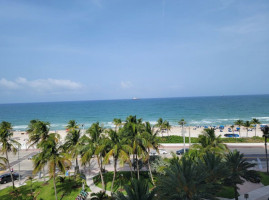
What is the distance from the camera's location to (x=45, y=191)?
2470 centimetres

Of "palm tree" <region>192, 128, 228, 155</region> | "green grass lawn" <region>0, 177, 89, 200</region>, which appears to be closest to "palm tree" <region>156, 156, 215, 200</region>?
"palm tree" <region>192, 128, 228, 155</region>

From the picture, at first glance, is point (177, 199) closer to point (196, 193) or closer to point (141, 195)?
point (196, 193)

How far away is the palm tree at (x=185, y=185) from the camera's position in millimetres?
12688

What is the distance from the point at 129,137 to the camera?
72.4 feet

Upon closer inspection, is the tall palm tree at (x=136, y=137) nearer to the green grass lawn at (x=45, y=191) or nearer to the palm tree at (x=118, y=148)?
the palm tree at (x=118, y=148)

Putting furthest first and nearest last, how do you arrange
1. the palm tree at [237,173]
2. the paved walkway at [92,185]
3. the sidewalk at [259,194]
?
the paved walkway at [92,185], the sidewalk at [259,194], the palm tree at [237,173]

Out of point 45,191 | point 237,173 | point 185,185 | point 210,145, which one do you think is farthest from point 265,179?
point 45,191

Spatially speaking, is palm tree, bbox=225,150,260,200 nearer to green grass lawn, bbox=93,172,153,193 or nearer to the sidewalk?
the sidewalk

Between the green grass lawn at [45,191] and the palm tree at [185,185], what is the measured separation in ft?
50.3

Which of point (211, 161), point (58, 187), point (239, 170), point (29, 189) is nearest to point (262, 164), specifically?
point (239, 170)

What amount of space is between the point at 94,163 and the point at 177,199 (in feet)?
89.9

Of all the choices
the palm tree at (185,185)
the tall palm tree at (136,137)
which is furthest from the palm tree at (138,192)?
the tall palm tree at (136,137)

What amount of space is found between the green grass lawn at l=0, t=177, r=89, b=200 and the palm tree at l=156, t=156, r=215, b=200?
15.3 m

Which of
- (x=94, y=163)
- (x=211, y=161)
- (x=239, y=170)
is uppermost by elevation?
(x=211, y=161)
